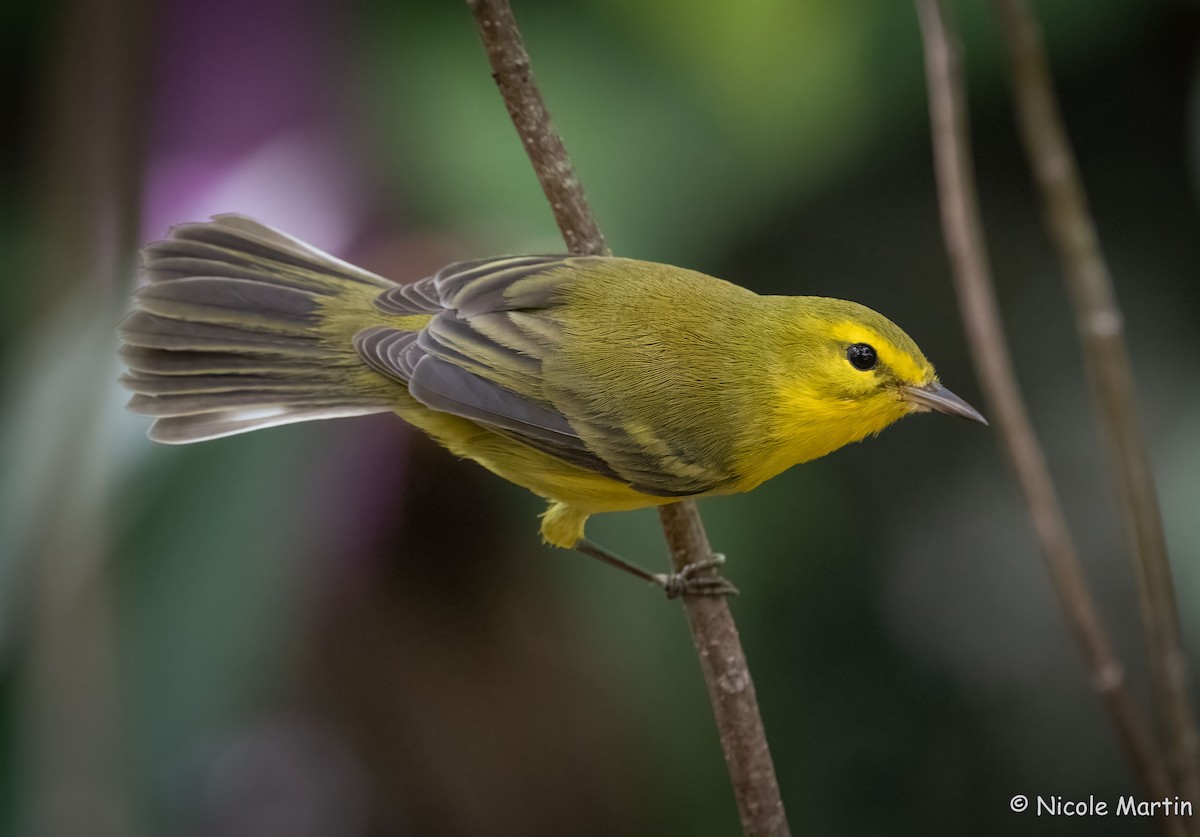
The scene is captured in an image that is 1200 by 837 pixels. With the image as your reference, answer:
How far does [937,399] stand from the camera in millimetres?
2082

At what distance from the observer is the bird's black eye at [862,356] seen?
2.15m

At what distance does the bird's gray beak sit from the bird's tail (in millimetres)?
1101

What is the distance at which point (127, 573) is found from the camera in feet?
9.48

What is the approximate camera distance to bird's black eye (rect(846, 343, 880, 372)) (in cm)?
215

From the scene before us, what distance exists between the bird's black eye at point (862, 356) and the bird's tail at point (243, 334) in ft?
3.26

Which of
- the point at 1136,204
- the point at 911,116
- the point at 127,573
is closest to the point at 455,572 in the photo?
the point at 127,573

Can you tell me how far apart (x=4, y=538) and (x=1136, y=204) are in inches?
137

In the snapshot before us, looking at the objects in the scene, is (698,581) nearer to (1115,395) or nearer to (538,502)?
(1115,395)

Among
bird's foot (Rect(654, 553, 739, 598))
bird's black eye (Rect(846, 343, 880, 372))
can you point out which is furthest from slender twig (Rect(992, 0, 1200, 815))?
bird's foot (Rect(654, 553, 739, 598))

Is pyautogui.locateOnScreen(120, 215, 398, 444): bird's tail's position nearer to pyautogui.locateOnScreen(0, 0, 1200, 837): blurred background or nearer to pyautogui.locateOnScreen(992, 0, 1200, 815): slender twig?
pyautogui.locateOnScreen(0, 0, 1200, 837): blurred background

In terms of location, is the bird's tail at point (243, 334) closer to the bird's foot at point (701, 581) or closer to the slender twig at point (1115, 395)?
the bird's foot at point (701, 581)

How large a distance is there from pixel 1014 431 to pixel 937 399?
416 millimetres
